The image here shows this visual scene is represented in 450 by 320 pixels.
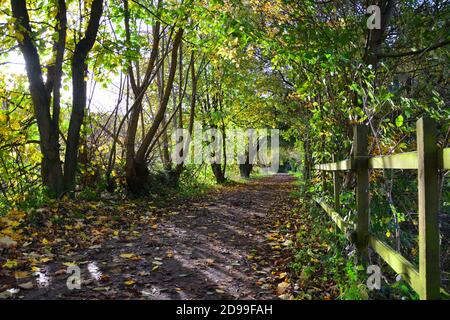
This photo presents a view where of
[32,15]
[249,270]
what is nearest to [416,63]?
[249,270]

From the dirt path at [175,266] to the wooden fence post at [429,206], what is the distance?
68.2 inches

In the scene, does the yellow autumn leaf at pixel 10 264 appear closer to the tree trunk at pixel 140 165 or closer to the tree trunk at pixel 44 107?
the tree trunk at pixel 44 107

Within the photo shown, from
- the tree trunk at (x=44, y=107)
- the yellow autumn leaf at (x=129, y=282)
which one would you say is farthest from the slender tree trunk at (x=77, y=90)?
the yellow autumn leaf at (x=129, y=282)

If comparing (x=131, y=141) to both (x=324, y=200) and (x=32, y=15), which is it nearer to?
(x=32, y=15)

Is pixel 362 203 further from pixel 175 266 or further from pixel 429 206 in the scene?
pixel 175 266

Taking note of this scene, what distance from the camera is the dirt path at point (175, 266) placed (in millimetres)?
3896

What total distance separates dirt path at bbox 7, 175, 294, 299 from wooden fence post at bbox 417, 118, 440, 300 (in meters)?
1.73

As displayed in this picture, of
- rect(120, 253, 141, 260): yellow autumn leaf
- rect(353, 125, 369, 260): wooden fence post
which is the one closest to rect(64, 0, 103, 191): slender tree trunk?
rect(120, 253, 141, 260): yellow autumn leaf

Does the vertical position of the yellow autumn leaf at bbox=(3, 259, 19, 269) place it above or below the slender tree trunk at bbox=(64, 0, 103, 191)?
below

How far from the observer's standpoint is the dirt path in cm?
390

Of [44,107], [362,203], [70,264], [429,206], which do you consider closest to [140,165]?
[44,107]

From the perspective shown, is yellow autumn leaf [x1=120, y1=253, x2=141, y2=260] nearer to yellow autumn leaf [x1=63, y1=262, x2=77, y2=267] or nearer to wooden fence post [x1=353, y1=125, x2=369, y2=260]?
yellow autumn leaf [x1=63, y1=262, x2=77, y2=267]

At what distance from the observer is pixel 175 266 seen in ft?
15.9

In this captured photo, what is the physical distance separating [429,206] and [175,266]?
320cm
